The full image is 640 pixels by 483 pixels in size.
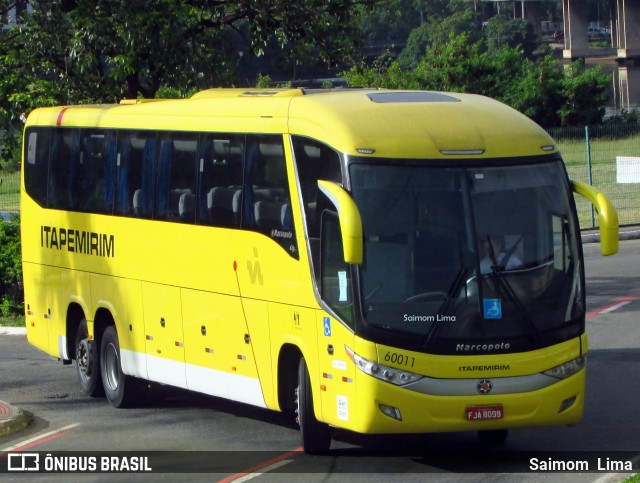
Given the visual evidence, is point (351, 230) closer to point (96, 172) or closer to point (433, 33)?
point (96, 172)

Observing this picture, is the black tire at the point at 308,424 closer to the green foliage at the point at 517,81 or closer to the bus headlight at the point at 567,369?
the bus headlight at the point at 567,369

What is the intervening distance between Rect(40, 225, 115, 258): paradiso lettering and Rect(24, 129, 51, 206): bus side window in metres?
0.47

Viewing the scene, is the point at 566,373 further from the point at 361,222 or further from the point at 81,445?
the point at 81,445

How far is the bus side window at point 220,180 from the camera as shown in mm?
11375

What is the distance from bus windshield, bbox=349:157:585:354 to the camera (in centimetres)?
930

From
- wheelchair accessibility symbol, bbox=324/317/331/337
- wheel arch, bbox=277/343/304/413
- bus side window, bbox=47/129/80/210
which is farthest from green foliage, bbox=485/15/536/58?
wheelchair accessibility symbol, bbox=324/317/331/337

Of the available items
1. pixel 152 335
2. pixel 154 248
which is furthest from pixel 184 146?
pixel 152 335

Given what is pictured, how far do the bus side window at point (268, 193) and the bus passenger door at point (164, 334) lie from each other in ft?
5.53

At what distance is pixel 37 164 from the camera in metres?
15.2

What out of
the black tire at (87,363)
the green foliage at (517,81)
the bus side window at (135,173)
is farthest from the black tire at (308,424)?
the green foliage at (517,81)

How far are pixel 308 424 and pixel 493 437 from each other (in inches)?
69.3

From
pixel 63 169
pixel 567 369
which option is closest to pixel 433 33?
pixel 63 169

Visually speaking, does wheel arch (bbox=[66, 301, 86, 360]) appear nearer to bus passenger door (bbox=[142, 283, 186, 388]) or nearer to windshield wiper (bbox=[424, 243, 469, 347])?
bus passenger door (bbox=[142, 283, 186, 388])

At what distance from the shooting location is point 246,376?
11203mm
